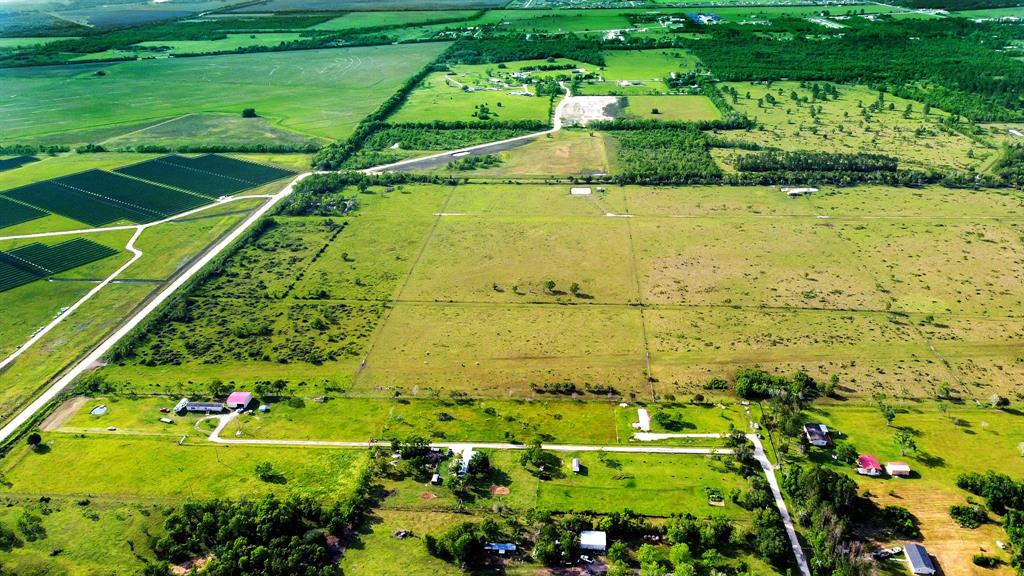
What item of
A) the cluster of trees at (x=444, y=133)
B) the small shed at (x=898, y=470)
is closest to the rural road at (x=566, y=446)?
the small shed at (x=898, y=470)

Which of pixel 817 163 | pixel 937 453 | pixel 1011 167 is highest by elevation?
pixel 817 163

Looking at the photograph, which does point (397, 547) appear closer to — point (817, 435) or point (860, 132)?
point (817, 435)

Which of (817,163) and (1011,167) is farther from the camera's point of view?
(817,163)

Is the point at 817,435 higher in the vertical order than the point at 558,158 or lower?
lower

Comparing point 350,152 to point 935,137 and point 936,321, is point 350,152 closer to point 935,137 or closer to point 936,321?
point 936,321

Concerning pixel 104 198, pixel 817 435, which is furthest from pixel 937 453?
pixel 104 198

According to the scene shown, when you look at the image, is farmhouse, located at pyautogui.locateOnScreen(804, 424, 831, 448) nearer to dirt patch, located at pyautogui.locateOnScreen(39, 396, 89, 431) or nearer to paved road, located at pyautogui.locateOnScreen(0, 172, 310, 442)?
dirt patch, located at pyautogui.locateOnScreen(39, 396, 89, 431)

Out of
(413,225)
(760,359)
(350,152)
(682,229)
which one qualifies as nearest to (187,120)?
(350,152)
